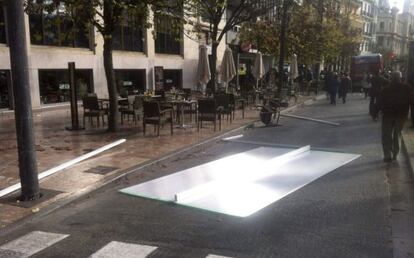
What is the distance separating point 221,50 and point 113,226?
29179mm

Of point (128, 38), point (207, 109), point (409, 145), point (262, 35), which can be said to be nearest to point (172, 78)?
point (128, 38)

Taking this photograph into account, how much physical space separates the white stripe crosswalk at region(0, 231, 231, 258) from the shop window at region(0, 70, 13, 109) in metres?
12.3

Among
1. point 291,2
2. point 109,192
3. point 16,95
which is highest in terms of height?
point 291,2

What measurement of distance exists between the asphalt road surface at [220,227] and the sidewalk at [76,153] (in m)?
0.33

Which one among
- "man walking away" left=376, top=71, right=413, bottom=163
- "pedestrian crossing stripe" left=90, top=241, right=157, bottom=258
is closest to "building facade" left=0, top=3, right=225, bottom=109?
"man walking away" left=376, top=71, right=413, bottom=163

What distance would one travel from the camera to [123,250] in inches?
189

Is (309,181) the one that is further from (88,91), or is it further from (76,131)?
(88,91)

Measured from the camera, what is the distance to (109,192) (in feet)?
23.5

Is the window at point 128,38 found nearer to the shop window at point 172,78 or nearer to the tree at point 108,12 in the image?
the shop window at point 172,78

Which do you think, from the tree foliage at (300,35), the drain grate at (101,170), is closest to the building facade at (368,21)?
the tree foliage at (300,35)

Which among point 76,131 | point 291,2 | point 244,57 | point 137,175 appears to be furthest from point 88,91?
point 244,57

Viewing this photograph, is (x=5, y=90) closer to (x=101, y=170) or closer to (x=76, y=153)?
(x=76, y=153)

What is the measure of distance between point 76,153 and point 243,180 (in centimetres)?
389

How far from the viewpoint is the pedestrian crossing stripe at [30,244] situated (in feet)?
15.6
